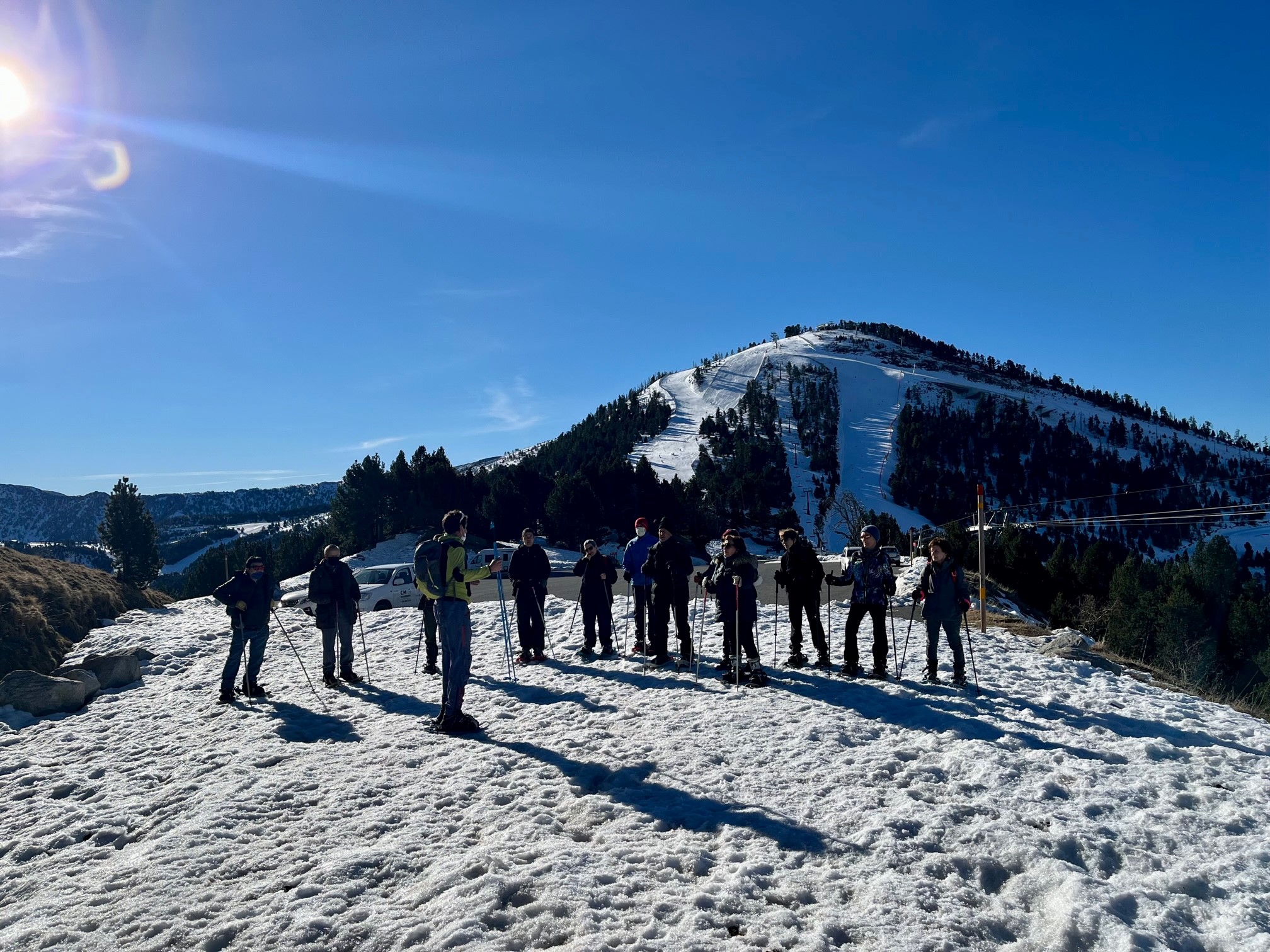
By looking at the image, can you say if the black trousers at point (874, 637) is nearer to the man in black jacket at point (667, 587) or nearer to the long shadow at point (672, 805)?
the man in black jacket at point (667, 587)

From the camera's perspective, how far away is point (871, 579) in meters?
10.2

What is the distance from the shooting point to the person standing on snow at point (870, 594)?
33.2ft

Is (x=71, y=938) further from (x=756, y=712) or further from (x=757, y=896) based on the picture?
(x=756, y=712)

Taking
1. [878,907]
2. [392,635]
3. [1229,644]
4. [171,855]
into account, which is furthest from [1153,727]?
[1229,644]

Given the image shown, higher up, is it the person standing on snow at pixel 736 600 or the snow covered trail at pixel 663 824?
the person standing on snow at pixel 736 600

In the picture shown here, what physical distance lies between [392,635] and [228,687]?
195 inches

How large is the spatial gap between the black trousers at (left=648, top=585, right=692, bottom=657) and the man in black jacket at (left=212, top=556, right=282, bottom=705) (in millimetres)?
6065

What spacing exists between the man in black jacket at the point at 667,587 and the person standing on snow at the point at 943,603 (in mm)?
3404

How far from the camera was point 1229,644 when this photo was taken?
2192 inches

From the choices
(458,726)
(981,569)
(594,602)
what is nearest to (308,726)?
(458,726)

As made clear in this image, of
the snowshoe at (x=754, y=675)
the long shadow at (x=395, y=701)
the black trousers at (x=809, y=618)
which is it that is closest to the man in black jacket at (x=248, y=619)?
the long shadow at (x=395, y=701)

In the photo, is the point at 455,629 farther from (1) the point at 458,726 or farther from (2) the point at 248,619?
(2) the point at 248,619

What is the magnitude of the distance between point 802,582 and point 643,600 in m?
3.06

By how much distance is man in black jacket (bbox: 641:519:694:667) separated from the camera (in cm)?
1101
